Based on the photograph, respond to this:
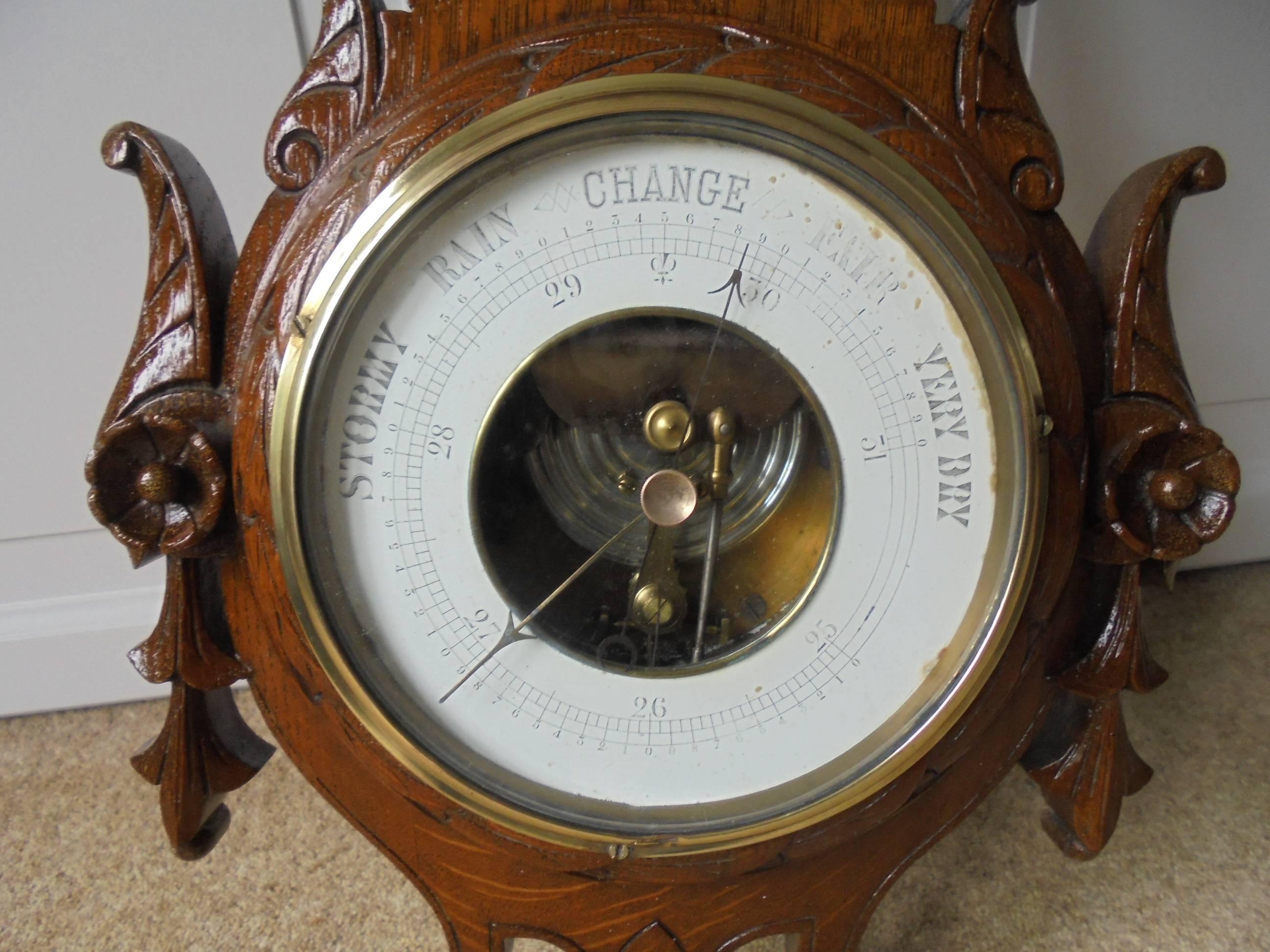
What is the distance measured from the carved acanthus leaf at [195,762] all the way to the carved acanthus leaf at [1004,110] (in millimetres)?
697

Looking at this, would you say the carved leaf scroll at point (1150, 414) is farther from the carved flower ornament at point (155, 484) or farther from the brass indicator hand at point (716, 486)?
the carved flower ornament at point (155, 484)

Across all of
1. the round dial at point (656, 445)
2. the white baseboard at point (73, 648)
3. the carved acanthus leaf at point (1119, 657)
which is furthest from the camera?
the white baseboard at point (73, 648)

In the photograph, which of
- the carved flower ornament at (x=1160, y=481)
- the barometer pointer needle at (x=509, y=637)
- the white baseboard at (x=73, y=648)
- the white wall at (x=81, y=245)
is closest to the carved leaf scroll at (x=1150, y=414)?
the carved flower ornament at (x=1160, y=481)

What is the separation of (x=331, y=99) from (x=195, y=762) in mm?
502

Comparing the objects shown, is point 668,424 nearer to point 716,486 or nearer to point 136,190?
point 716,486

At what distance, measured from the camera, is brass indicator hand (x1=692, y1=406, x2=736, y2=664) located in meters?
0.69

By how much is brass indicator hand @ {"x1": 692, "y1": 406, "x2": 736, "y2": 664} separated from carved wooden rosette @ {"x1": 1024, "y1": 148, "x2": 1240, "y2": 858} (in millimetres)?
257

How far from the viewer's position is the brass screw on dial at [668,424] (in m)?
0.68

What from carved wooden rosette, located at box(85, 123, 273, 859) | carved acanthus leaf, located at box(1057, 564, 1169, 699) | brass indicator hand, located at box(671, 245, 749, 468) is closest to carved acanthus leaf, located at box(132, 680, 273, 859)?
carved wooden rosette, located at box(85, 123, 273, 859)

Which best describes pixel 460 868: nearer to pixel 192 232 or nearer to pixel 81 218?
pixel 192 232

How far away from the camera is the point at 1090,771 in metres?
0.74

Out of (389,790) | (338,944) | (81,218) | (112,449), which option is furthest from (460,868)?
(81,218)

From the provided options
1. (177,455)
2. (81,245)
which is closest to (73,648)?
(81,245)

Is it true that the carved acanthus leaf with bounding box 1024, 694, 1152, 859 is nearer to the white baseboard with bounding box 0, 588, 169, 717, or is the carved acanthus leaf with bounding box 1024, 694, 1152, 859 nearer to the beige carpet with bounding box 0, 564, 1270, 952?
the beige carpet with bounding box 0, 564, 1270, 952
